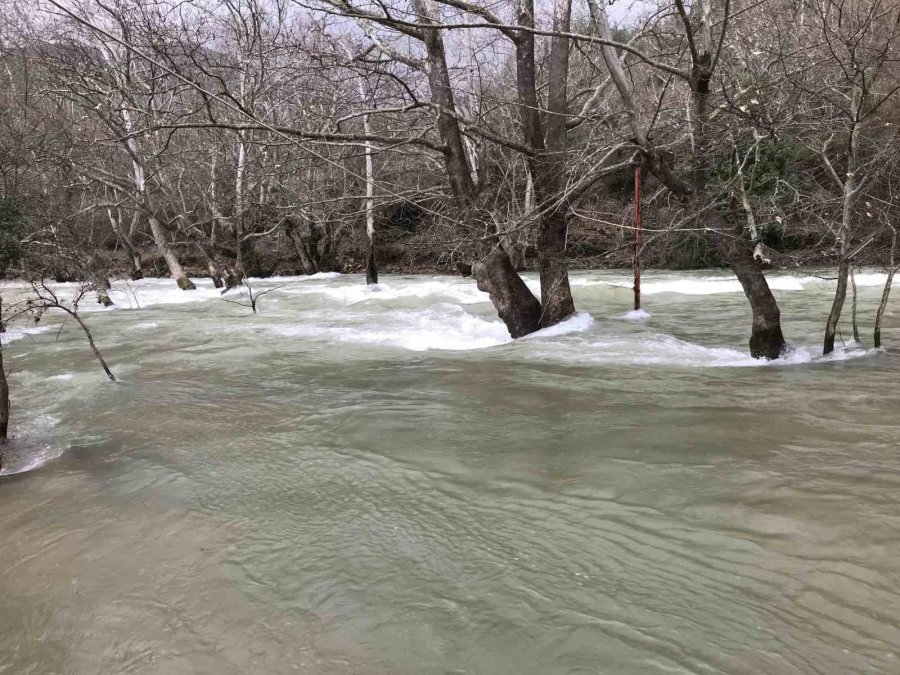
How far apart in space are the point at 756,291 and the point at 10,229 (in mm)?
10146

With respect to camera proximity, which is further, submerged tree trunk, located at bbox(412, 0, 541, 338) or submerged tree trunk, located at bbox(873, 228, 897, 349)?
submerged tree trunk, located at bbox(412, 0, 541, 338)

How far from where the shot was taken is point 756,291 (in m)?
7.77

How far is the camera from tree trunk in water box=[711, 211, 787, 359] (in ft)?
25.5

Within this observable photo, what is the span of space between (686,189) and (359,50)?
5868mm

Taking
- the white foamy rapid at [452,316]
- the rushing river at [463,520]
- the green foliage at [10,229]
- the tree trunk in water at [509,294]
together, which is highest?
the green foliage at [10,229]

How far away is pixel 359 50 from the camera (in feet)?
33.1

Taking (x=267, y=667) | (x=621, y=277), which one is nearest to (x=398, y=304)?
(x=621, y=277)

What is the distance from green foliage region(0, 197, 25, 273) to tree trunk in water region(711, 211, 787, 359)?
9.19 metres

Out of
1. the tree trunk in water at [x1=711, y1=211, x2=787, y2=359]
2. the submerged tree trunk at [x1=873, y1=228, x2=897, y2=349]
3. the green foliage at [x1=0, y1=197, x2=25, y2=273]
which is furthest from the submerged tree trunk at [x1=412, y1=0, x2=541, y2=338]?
the green foliage at [x1=0, y1=197, x2=25, y2=273]

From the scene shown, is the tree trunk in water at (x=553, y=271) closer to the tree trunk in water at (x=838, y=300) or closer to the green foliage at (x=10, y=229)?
the tree trunk in water at (x=838, y=300)

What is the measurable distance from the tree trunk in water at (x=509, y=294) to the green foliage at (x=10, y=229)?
6786mm

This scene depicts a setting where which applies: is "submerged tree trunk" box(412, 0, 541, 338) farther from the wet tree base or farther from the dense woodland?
the wet tree base

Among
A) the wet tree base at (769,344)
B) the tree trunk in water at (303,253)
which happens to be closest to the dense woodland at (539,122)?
the wet tree base at (769,344)

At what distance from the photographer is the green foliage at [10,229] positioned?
7941 mm
